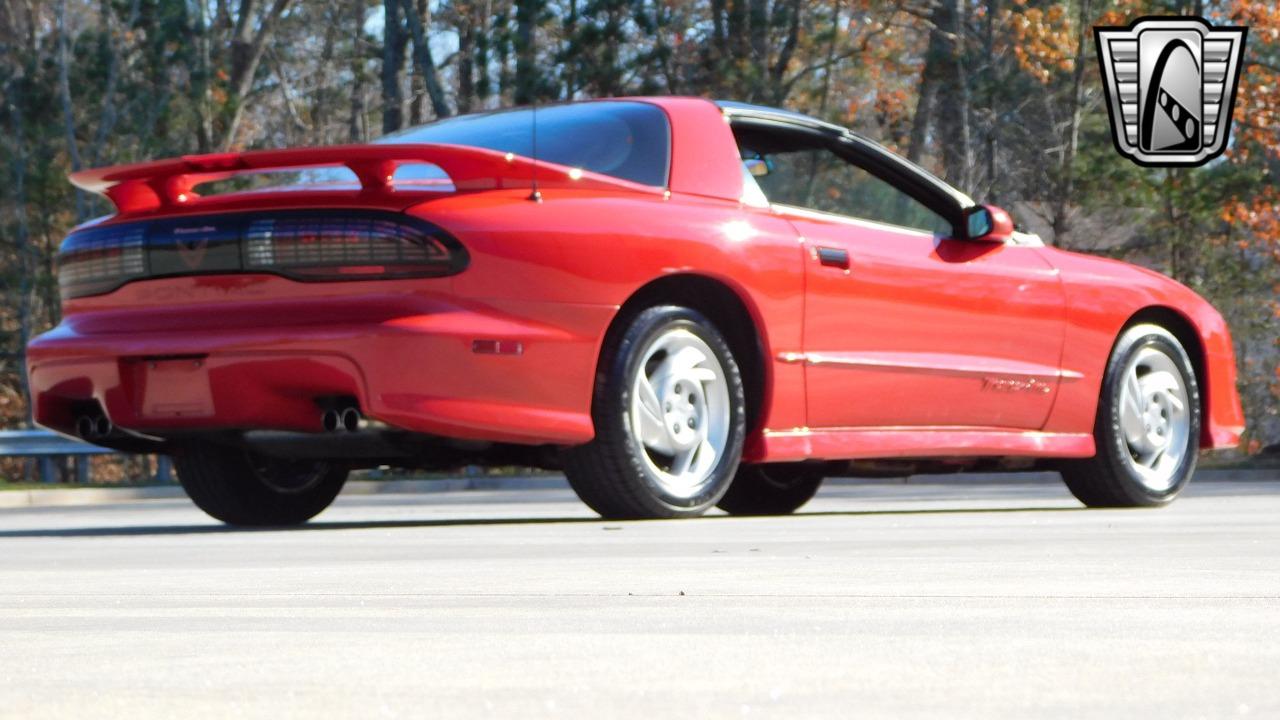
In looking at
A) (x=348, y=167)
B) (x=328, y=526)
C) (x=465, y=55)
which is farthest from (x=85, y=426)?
(x=465, y=55)

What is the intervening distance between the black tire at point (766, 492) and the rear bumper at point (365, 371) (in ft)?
6.36

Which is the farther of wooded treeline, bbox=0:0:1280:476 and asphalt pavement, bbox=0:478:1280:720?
wooded treeline, bbox=0:0:1280:476

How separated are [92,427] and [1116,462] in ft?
13.2

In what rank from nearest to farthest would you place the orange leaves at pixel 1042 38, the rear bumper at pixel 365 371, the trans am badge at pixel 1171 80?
the rear bumper at pixel 365 371, the trans am badge at pixel 1171 80, the orange leaves at pixel 1042 38

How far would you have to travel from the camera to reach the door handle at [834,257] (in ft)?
25.7

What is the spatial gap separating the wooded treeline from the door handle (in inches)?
705

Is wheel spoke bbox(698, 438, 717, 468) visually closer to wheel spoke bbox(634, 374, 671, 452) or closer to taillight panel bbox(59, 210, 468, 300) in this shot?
wheel spoke bbox(634, 374, 671, 452)

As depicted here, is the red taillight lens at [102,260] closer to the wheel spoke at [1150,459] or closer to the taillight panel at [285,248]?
the taillight panel at [285,248]

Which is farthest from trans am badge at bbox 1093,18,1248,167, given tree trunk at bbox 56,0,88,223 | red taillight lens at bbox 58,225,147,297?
red taillight lens at bbox 58,225,147,297

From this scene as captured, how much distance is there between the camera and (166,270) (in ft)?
23.6

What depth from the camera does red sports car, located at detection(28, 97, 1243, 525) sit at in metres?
6.87

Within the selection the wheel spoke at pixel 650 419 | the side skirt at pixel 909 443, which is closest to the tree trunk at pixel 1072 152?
the side skirt at pixel 909 443

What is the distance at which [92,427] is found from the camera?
7.50 metres

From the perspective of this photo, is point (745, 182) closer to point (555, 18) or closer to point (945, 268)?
point (945, 268)
